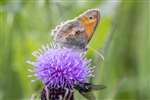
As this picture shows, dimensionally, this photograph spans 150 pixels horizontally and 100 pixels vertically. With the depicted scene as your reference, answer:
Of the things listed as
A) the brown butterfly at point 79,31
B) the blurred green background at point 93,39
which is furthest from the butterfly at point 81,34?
the blurred green background at point 93,39

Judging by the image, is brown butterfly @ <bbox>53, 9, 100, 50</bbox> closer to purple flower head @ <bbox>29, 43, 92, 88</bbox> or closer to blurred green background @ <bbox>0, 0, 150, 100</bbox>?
purple flower head @ <bbox>29, 43, 92, 88</bbox>

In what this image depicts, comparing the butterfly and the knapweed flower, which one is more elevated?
the butterfly

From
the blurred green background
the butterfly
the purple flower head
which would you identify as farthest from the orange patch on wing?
the blurred green background

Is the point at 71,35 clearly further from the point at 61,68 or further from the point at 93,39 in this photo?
the point at 93,39

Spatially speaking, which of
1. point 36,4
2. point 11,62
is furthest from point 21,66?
point 36,4

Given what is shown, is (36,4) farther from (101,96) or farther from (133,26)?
(101,96)
